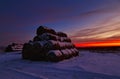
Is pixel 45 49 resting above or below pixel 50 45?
below

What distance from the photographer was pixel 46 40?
32.3ft

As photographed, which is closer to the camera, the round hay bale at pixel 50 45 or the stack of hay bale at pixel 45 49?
the stack of hay bale at pixel 45 49

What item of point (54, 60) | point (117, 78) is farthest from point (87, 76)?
point (54, 60)

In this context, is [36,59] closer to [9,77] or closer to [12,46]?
[9,77]

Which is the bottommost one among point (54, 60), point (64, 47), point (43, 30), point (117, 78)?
point (117, 78)

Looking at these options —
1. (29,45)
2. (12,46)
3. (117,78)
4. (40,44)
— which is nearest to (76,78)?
(117,78)

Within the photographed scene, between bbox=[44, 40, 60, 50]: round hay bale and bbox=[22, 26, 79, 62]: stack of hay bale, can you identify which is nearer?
bbox=[22, 26, 79, 62]: stack of hay bale

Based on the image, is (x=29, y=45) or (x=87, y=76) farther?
(x=29, y=45)

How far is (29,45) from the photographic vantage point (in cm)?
976

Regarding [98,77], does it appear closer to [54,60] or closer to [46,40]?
[54,60]

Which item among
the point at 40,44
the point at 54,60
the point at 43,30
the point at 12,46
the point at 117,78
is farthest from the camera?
the point at 12,46

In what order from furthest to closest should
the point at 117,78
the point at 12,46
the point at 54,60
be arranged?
the point at 12,46 < the point at 54,60 < the point at 117,78

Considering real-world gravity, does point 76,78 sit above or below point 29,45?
below

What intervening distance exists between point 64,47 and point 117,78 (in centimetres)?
588
